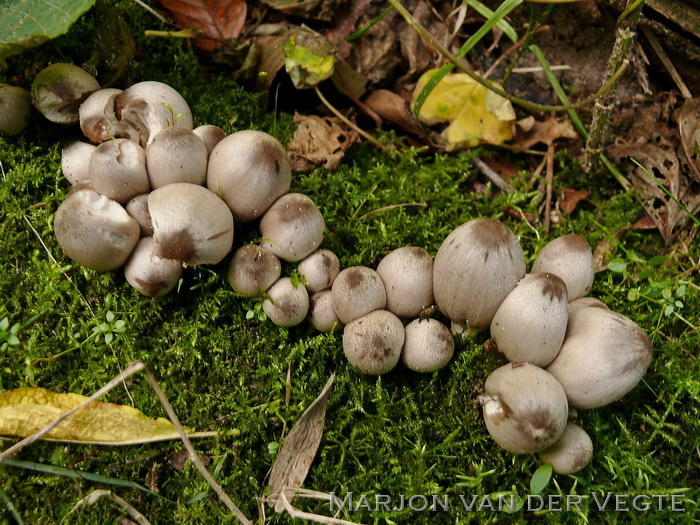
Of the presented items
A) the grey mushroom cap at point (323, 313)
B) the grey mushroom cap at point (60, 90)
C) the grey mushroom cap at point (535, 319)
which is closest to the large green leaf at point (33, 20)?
the grey mushroom cap at point (60, 90)

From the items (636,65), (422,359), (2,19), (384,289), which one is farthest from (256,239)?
(636,65)

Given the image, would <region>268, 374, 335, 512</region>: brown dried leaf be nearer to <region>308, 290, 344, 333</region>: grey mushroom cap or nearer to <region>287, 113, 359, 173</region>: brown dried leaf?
<region>308, 290, 344, 333</region>: grey mushroom cap

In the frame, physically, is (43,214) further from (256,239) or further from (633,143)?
(633,143)

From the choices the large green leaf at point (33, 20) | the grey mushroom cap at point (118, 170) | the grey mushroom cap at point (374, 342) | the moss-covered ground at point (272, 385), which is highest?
the large green leaf at point (33, 20)

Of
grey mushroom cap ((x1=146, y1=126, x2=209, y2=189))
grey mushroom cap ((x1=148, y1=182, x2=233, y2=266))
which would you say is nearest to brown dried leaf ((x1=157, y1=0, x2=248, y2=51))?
grey mushroom cap ((x1=146, y1=126, x2=209, y2=189))

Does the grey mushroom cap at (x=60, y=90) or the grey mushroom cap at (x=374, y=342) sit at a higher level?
the grey mushroom cap at (x=60, y=90)

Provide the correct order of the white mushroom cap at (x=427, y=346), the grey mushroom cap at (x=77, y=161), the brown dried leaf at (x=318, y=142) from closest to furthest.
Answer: the white mushroom cap at (x=427, y=346) < the grey mushroom cap at (x=77, y=161) < the brown dried leaf at (x=318, y=142)

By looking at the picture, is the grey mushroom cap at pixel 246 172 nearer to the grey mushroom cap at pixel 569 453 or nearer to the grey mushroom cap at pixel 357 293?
the grey mushroom cap at pixel 357 293
